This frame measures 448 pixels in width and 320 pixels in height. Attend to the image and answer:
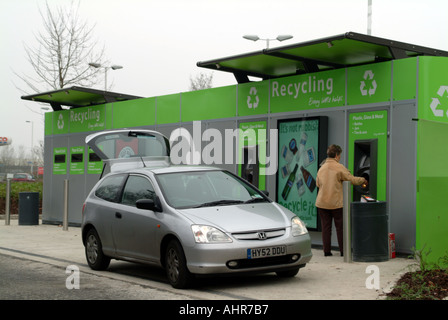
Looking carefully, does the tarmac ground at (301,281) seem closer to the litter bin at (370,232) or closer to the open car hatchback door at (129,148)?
the litter bin at (370,232)

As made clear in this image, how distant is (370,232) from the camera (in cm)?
1134

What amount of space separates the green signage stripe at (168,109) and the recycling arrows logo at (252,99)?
2.86 metres

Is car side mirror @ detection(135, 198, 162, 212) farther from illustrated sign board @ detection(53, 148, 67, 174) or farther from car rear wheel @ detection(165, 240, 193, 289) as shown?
illustrated sign board @ detection(53, 148, 67, 174)

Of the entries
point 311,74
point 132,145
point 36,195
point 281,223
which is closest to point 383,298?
point 281,223

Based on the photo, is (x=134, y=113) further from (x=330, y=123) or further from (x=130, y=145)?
(x=330, y=123)

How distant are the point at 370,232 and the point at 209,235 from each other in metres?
3.72

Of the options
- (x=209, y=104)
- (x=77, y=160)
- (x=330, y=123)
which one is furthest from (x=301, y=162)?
(x=77, y=160)

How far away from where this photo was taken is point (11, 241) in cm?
1623

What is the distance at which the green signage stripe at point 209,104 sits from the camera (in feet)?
53.7

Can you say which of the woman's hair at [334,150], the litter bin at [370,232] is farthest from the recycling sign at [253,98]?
the litter bin at [370,232]

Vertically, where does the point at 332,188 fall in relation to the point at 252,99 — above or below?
below

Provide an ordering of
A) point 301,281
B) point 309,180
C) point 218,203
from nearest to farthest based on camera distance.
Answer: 1. point 301,281
2. point 218,203
3. point 309,180

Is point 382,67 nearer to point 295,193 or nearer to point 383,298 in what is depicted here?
point 295,193

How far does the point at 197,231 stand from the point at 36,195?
14.8 metres
